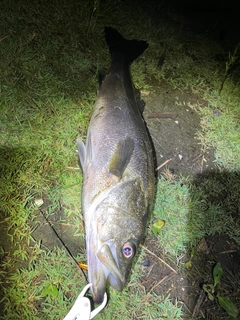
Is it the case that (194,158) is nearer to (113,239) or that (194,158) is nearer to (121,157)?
(121,157)

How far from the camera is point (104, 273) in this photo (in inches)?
98.1

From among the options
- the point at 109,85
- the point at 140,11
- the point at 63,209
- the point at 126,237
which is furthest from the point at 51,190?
the point at 140,11

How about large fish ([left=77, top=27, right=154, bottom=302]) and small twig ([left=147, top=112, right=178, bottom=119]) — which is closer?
large fish ([left=77, top=27, right=154, bottom=302])

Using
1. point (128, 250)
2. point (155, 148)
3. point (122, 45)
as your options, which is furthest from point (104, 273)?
point (122, 45)

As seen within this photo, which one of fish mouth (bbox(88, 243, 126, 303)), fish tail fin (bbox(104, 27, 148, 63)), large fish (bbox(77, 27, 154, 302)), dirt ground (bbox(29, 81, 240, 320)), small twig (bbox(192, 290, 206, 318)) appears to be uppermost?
fish tail fin (bbox(104, 27, 148, 63))

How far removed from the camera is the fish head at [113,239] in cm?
247

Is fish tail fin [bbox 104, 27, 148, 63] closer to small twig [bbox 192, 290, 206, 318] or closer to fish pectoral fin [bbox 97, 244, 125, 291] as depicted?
fish pectoral fin [bbox 97, 244, 125, 291]

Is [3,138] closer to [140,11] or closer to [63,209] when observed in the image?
[63,209]

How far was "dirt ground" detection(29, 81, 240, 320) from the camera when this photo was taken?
314 cm

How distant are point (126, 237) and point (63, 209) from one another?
939 mm

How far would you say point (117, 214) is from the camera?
2.55 m

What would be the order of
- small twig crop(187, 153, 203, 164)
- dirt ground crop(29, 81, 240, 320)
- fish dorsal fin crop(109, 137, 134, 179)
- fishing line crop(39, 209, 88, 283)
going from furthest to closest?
small twig crop(187, 153, 203, 164), dirt ground crop(29, 81, 240, 320), fishing line crop(39, 209, 88, 283), fish dorsal fin crop(109, 137, 134, 179)

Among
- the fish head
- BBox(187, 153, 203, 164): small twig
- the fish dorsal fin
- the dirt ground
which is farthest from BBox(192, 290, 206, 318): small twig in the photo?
the fish dorsal fin

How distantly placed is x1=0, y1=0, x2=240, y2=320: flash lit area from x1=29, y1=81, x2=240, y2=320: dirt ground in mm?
15
